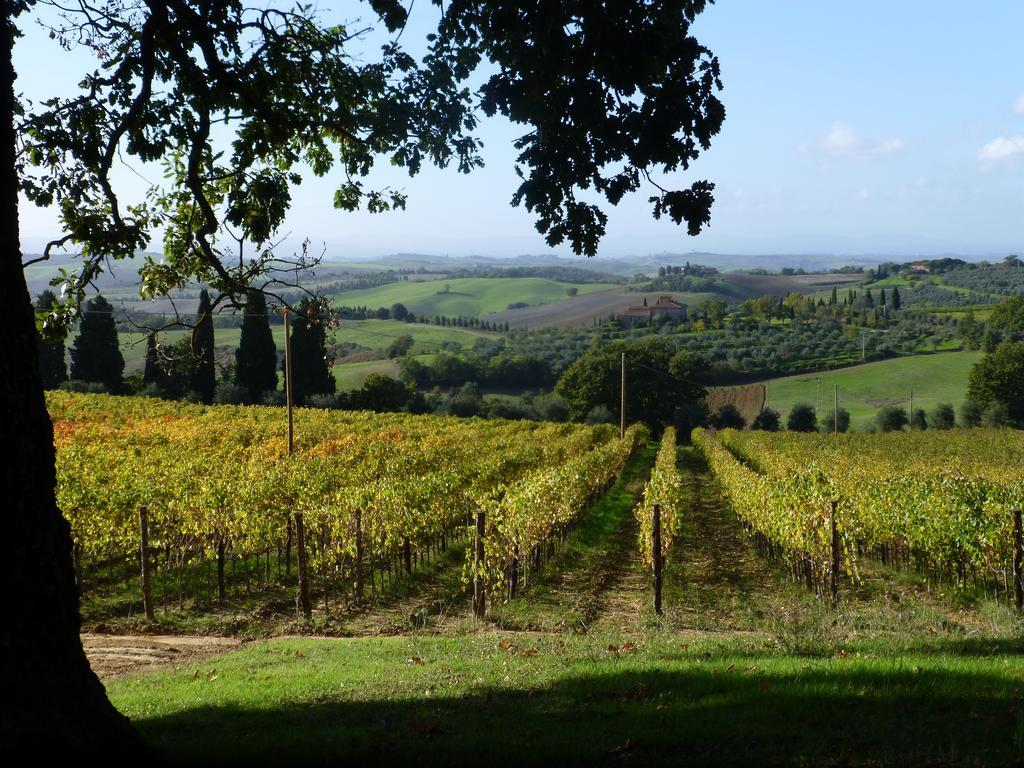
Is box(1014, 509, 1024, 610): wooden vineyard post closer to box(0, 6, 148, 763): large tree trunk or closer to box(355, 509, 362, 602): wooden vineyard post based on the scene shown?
box(355, 509, 362, 602): wooden vineyard post

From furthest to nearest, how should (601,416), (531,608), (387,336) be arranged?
(387,336) → (601,416) → (531,608)

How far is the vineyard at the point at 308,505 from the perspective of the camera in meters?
14.7

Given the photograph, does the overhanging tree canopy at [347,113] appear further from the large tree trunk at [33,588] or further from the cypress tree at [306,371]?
the cypress tree at [306,371]

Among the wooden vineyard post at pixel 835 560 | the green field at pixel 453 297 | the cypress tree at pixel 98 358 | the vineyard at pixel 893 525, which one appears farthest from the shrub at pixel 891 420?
the green field at pixel 453 297

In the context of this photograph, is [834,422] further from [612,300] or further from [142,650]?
[612,300]

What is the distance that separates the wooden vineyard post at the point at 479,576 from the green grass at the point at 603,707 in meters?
3.22

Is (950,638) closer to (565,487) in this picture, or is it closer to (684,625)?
(684,625)

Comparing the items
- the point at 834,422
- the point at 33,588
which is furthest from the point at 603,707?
the point at 834,422

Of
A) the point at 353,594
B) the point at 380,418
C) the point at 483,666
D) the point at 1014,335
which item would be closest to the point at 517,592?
the point at 353,594

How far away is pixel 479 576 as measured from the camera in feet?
42.4

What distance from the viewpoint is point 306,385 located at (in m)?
60.8

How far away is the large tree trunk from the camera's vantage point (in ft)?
14.7

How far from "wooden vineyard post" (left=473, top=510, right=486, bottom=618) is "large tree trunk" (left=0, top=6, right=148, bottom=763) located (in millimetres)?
7833

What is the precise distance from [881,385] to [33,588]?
10047 centimetres
